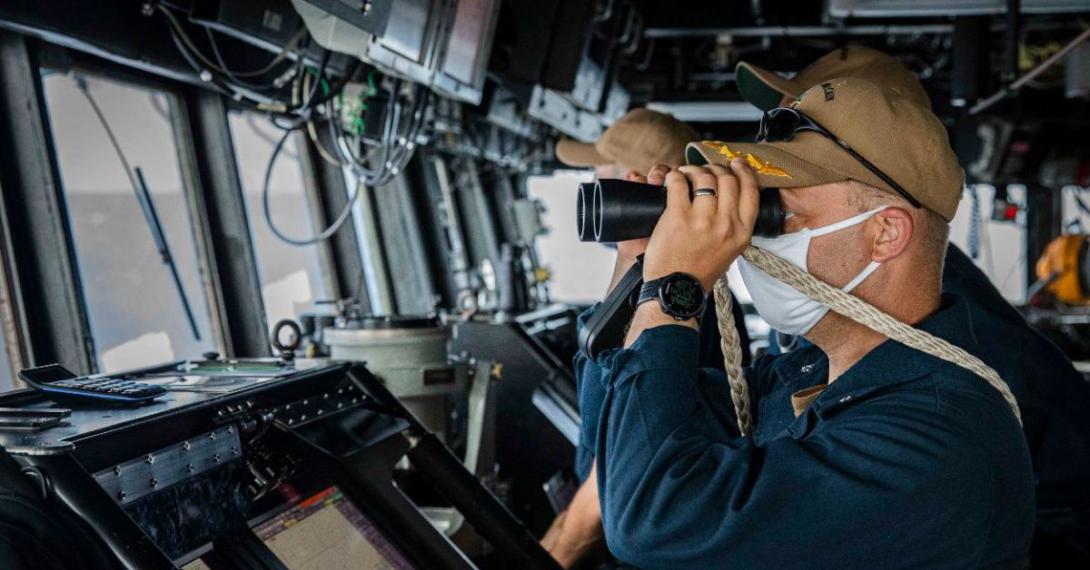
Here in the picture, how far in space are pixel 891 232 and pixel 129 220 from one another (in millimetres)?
2743

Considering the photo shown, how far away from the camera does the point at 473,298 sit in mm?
4574

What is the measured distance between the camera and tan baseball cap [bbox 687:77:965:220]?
4.53 feet

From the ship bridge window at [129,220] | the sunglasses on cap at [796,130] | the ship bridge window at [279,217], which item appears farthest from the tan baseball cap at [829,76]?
the ship bridge window at [279,217]

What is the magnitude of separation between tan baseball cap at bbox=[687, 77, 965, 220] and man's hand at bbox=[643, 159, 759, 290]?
0.05m

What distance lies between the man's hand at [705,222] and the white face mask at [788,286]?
109mm

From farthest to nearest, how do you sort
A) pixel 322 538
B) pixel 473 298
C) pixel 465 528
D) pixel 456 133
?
pixel 456 133
pixel 473 298
pixel 465 528
pixel 322 538

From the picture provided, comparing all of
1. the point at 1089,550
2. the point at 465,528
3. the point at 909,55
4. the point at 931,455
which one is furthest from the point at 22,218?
the point at 909,55

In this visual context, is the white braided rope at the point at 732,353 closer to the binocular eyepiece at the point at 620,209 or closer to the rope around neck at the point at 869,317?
the rope around neck at the point at 869,317

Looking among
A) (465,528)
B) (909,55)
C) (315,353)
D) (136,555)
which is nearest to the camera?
(136,555)

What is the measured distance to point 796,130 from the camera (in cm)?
146

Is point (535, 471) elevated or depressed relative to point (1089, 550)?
depressed

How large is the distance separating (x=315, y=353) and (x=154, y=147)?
3.44 feet

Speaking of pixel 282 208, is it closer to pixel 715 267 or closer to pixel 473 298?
pixel 473 298

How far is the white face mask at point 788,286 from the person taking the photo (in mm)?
1407
